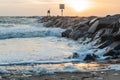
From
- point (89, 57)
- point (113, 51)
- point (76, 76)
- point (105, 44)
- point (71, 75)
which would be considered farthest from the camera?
point (105, 44)

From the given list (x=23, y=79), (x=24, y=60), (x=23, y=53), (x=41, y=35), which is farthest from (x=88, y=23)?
(x=23, y=79)

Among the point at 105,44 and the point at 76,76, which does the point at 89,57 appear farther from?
the point at 76,76

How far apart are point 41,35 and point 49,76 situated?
19.3m

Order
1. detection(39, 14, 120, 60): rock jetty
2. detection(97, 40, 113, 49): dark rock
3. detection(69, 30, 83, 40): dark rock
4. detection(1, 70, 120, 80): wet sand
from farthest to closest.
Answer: detection(69, 30, 83, 40): dark rock
detection(97, 40, 113, 49): dark rock
detection(39, 14, 120, 60): rock jetty
detection(1, 70, 120, 80): wet sand

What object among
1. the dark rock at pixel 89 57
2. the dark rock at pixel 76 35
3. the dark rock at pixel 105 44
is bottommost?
the dark rock at pixel 76 35

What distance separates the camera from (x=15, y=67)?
41.0ft

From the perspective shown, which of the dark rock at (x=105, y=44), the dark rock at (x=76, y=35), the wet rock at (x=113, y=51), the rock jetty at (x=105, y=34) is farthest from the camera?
the dark rock at (x=76, y=35)

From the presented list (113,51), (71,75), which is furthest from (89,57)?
(71,75)

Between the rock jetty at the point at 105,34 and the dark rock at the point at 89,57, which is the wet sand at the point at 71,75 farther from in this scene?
the rock jetty at the point at 105,34

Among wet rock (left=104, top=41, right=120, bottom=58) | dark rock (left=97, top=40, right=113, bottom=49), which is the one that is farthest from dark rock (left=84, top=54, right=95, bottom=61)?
dark rock (left=97, top=40, right=113, bottom=49)

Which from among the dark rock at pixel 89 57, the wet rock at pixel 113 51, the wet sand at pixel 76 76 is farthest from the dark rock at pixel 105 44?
the wet sand at pixel 76 76

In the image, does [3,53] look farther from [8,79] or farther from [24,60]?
[8,79]

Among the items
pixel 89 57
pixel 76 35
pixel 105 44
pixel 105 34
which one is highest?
pixel 105 34

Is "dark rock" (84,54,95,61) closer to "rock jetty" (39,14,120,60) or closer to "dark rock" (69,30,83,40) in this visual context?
"rock jetty" (39,14,120,60)
